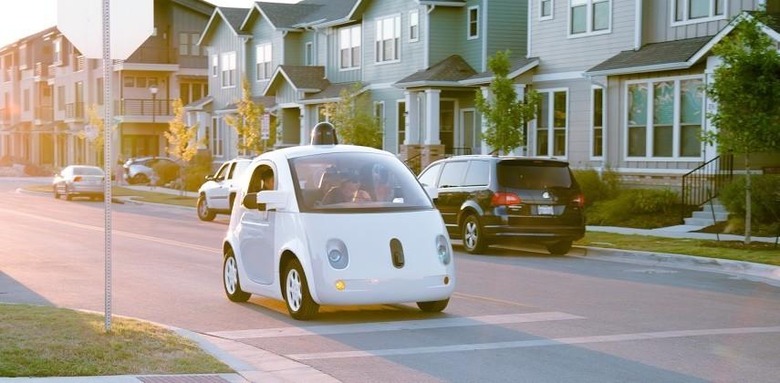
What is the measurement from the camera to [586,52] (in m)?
31.6

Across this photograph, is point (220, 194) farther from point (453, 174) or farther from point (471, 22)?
point (471, 22)

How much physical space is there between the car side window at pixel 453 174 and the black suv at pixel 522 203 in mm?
444

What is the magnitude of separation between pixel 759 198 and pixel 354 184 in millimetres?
14240

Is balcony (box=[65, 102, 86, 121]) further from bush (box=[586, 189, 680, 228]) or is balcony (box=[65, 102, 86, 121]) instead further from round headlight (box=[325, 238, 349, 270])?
round headlight (box=[325, 238, 349, 270])

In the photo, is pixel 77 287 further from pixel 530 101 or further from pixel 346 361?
pixel 530 101

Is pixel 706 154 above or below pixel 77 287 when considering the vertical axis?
above

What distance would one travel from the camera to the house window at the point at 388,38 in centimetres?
4284

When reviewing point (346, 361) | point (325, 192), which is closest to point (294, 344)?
point (346, 361)

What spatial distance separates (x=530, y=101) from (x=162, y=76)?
47.8m

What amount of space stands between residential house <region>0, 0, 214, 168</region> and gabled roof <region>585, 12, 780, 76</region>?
3565cm

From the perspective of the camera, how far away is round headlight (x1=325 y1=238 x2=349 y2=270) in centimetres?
1120

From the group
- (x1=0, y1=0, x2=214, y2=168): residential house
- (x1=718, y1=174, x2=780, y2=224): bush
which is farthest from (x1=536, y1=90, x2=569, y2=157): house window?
(x1=0, y1=0, x2=214, y2=168): residential house

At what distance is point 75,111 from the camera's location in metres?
78.7

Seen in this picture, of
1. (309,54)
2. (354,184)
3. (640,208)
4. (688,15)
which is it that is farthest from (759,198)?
(309,54)
